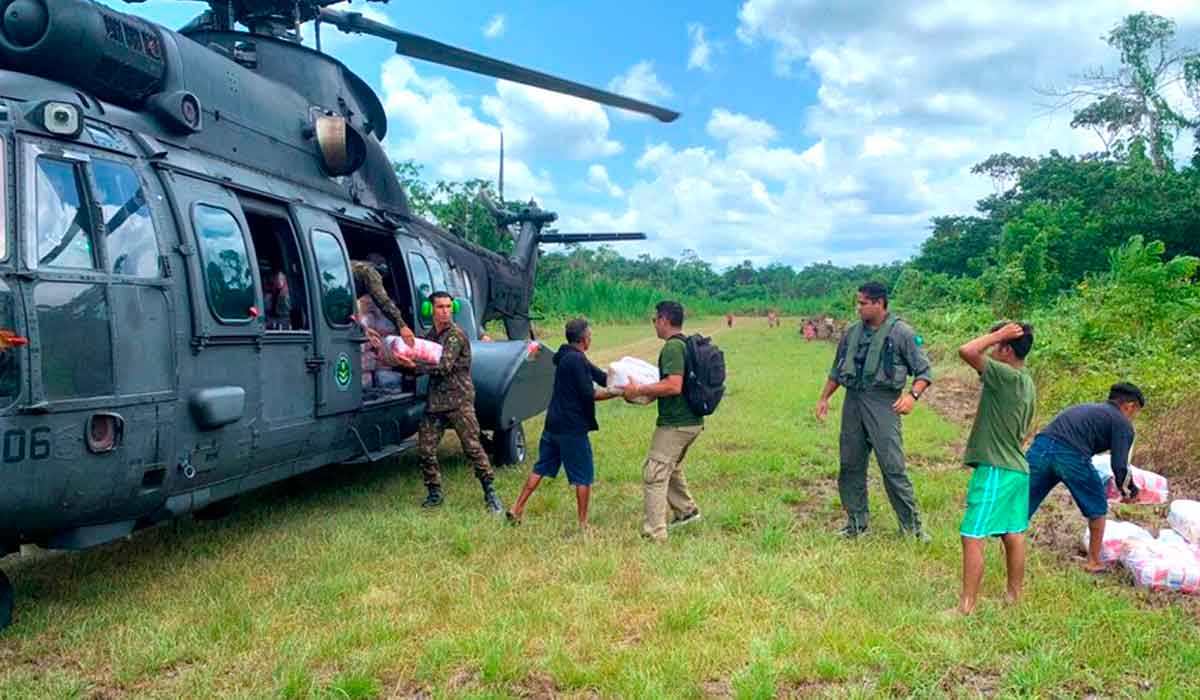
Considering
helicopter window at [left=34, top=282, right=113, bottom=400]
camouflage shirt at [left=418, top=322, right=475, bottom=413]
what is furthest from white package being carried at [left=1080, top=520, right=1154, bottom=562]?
helicopter window at [left=34, top=282, right=113, bottom=400]

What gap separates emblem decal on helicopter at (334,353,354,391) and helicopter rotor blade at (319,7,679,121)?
3064mm

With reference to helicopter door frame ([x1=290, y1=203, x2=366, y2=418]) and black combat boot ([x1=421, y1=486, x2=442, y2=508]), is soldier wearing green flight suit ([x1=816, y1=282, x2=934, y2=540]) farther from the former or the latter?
helicopter door frame ([x1=290, y1=203, x2=366, y2=418])

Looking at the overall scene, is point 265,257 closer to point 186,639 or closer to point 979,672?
point 186,639

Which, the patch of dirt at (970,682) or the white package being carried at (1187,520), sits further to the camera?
the white package being carried at (1187,520)

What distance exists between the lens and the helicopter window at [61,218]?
13.1 feet

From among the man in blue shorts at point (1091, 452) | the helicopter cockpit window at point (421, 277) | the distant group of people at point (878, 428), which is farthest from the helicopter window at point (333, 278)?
the man in blue shorts at point (1091, 452)

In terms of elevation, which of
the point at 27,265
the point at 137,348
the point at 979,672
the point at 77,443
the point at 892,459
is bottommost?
the point at 979,672

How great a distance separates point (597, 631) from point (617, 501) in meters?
2.77

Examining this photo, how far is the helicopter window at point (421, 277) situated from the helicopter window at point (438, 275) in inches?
3.8

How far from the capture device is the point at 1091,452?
16.5 feet

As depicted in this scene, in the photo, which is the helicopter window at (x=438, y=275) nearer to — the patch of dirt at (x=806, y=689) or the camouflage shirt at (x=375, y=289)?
the camouflage shirt at (x=375, y=289)

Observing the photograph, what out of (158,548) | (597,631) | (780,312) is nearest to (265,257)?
(158,548)

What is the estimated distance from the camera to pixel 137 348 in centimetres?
427

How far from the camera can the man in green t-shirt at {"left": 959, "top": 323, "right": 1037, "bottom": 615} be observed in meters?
4.40
